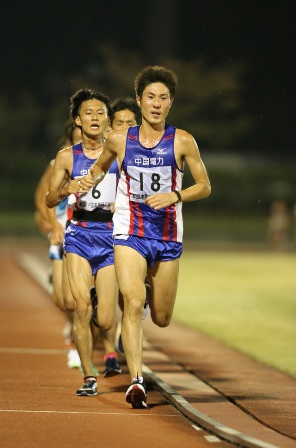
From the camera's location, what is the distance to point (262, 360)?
12695 millimetres

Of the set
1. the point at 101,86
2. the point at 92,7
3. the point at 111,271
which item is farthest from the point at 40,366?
the point at 92,7

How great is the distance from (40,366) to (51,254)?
Answer: 1.22 m

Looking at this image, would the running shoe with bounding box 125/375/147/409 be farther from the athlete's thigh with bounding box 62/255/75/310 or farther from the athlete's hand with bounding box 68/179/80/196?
the athlete's thigh with bounding box 62/255/75/310

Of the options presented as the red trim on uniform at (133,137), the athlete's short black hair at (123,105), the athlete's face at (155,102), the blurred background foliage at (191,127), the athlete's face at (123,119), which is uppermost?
the blurred background foliage at (191,127)

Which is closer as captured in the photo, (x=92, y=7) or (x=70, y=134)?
(x=70, y=134)

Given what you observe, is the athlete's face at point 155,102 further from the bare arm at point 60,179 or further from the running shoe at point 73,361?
the running shoe at point 73,361

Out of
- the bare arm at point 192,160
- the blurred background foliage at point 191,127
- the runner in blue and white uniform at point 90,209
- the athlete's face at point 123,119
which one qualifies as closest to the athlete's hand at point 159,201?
the bare arm at point 192,160

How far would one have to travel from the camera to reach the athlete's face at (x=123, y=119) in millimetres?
11922

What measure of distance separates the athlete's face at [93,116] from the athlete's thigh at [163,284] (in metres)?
1.53

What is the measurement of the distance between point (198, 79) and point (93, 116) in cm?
6841

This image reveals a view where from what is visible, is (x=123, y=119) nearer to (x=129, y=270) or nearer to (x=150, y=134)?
(x=150, y=134)

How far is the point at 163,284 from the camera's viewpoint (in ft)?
30.9

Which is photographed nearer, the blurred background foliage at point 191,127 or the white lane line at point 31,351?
the white lane line at point 31,351

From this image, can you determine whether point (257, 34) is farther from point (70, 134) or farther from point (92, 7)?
point (70, 134)
